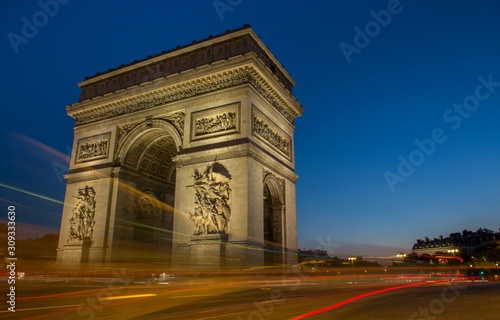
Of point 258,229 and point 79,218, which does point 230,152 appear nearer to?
point 258,229

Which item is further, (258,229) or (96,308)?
(258,229)

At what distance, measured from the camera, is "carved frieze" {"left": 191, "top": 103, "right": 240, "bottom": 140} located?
19.3 metres

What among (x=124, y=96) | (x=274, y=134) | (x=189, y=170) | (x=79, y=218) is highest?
(x=124, y=96)

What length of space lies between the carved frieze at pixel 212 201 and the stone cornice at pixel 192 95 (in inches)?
181

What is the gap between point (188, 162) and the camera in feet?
65.1

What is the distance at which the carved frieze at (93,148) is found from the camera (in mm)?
23625

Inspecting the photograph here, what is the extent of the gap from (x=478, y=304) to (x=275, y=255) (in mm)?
13460

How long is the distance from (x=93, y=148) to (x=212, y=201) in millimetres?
10608

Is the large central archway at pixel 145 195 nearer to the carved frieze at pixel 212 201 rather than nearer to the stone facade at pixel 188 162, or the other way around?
the stone facade at pixel 188 162

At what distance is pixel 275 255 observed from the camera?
19953 millimetres

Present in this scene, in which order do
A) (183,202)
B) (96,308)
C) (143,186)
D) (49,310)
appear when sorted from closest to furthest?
(49,310) → (96,308) → (183,202) → (143,186)

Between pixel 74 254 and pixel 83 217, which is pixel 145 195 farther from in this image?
pixel 74 254

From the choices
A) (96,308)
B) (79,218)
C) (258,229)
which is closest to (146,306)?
(96,308)

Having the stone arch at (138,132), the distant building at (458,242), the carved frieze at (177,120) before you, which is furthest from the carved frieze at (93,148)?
the distant building at (458,242)
